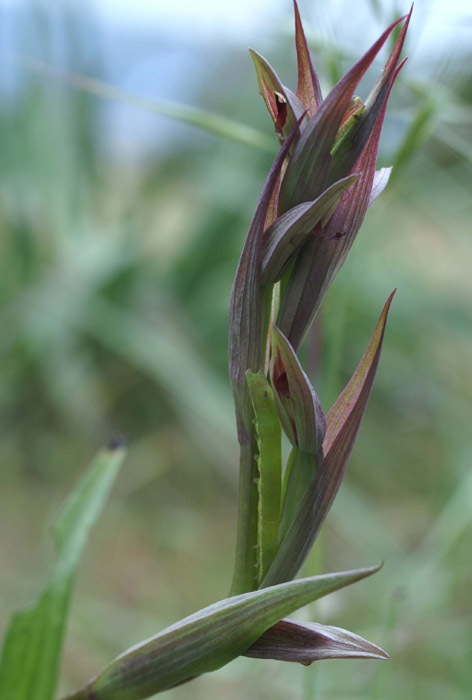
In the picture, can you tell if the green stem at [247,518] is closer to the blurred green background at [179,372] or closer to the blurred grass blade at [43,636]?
the blurred grass blade at [43,636]

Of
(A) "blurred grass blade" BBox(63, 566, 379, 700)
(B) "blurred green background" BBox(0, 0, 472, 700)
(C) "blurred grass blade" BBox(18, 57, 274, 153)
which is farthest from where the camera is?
(B) "blurred green background" BBox(0, 0, 472, 700)

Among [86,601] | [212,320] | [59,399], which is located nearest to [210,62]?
[212,320]

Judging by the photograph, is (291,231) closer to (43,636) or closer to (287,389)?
(287,389)

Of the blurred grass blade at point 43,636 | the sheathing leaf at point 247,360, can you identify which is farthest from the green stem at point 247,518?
the blurred grass blade at point 43,636

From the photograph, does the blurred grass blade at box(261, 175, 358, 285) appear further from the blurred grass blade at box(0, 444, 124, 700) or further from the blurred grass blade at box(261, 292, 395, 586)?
the blurred grass blade at box(0, 444, 124, 700)

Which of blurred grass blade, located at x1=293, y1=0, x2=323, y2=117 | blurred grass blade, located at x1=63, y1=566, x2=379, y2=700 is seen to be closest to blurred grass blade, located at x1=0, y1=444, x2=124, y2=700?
blurred grass blade, located at x1=63, y1=566, x2=379, y2=700

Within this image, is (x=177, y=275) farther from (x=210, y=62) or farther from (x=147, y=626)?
(x=147, y=626)
